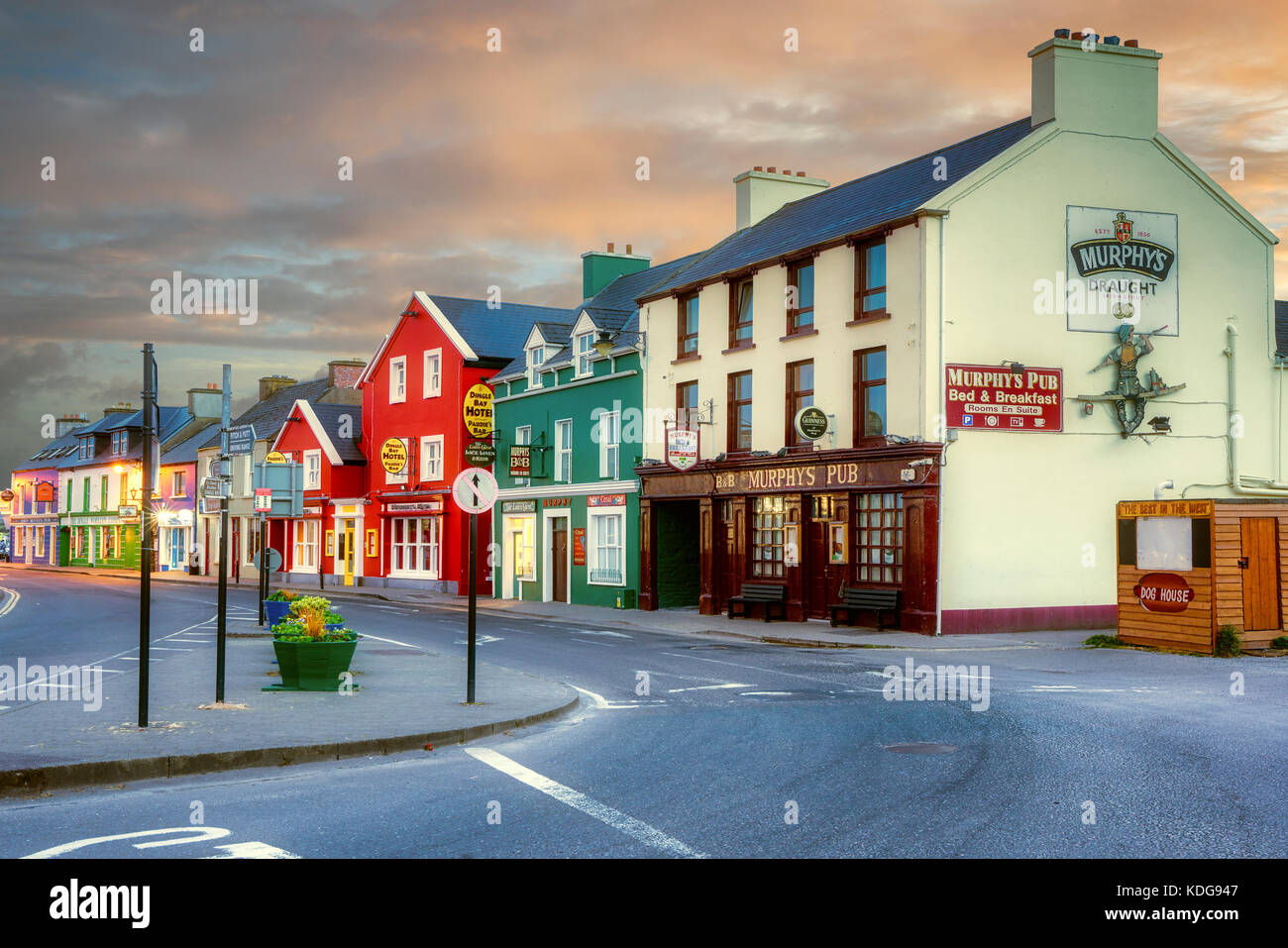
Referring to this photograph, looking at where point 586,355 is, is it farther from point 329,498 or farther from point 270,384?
point 270,384

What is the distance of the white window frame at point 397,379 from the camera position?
48.5 m

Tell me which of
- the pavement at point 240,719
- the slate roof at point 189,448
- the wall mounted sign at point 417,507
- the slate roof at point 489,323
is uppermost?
the slate roof at point 489,323

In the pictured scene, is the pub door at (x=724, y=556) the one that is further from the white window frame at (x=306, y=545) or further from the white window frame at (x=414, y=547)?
the white window frame at (x=306, y=545)

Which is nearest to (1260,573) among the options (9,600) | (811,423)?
(811,423)

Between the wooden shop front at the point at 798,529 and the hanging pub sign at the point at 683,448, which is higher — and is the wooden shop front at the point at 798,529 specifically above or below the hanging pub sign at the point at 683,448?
below

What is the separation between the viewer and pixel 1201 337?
27.0m

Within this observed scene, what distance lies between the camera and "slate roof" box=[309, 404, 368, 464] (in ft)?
175

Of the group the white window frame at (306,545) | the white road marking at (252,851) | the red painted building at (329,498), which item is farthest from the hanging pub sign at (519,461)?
the white road marking at (252,851)

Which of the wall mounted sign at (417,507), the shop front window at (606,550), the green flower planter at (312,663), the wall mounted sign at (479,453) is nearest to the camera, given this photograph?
the wall mounted sign at (479,453)

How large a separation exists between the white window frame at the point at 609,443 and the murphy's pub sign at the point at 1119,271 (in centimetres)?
1379

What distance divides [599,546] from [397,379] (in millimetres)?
16808

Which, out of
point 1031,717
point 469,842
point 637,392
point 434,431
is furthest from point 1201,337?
point 434,431
